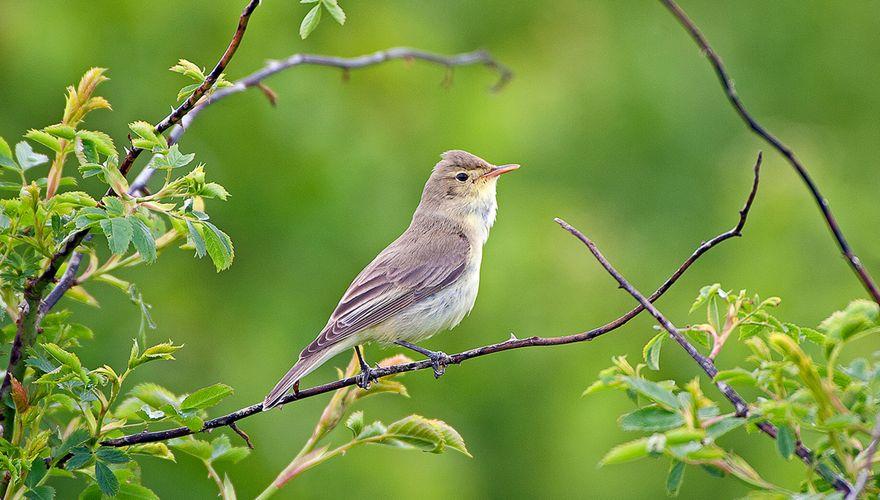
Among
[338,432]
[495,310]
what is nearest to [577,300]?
[495,310]

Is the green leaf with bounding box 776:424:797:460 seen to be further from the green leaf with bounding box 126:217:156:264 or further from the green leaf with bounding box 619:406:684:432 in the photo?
the green leaf with bounding box 126:217:156:264

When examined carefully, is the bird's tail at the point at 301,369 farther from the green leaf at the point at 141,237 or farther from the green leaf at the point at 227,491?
the green leaf at the point at 141,237

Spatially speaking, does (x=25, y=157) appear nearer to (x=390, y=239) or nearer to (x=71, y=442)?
(x=71, y=442)

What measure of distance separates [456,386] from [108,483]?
18.5 ft

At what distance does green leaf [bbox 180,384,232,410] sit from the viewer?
7.78ft

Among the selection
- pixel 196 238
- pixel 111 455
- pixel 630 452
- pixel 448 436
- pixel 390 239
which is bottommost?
pixel 111 455

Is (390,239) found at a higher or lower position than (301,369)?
higher

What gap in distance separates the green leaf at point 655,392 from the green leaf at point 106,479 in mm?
1169

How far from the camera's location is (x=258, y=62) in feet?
22.8

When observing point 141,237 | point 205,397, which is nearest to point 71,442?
point 205,397

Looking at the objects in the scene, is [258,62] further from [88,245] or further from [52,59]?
[88,245]

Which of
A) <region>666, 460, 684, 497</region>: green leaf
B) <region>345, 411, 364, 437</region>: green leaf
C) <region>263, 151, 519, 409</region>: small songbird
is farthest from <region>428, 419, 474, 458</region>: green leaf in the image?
<region>263, 151, 519, 409</region>: small songbird

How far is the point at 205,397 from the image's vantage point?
7.83ft

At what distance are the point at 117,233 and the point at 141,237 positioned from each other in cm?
9
